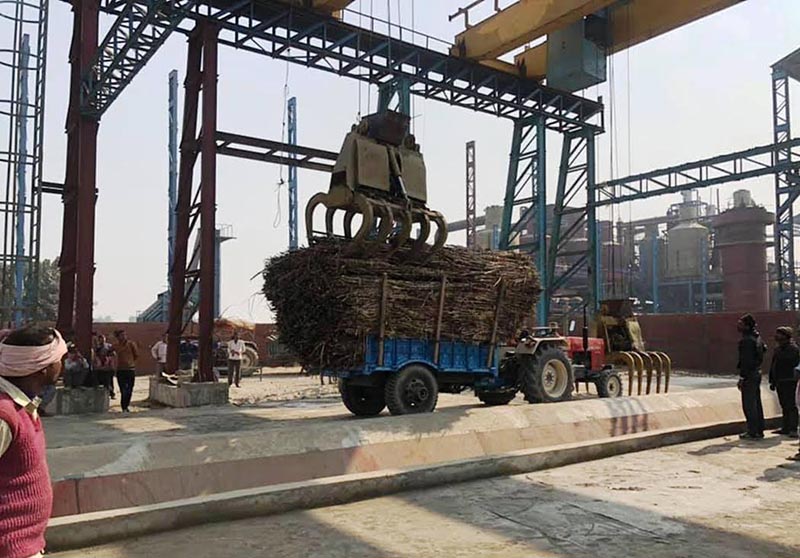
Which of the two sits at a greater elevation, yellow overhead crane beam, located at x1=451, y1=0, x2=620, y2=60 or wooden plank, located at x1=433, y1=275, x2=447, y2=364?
yellow overhead crane beam, located at x1=451, y1=0, x2=620, y2=60

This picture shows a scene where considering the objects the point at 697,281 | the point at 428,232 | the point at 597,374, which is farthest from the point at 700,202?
the point at 428,232

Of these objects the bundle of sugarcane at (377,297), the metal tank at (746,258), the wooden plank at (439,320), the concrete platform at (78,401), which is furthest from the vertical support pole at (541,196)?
the metal tank at (746,258)

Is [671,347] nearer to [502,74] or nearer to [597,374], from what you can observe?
[502,74]

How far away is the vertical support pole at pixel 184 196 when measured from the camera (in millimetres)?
15664

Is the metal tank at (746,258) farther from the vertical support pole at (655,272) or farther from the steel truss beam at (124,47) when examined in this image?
the steel truss beam at (124,47)

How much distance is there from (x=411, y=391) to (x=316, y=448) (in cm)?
341

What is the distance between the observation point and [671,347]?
26422 mm

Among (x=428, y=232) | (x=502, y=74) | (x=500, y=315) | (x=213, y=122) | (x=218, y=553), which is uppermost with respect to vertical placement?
(x=502, y=74)

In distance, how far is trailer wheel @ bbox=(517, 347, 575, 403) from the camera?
468 inches

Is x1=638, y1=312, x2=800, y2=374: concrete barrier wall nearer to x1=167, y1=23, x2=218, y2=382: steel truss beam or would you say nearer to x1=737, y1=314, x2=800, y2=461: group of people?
x1=737, y1=314, x2=800, y2=461: group of people

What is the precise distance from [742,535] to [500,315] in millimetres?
5955

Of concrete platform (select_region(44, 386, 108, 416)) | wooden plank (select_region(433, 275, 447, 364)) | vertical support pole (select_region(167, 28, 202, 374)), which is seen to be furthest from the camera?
vertical support pole (select_region(167, 28, 202, 374))

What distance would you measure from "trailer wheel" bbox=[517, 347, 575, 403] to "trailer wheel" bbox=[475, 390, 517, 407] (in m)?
0.71

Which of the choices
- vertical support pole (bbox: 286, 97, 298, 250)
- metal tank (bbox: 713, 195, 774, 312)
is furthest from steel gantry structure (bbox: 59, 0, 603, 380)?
metal tank (bbox: 713, 195, 774, 312)
